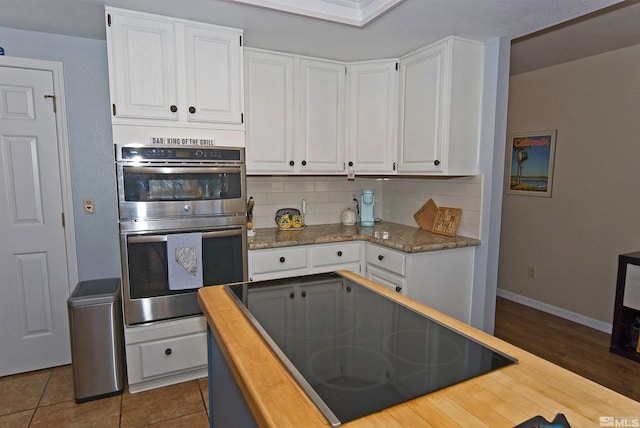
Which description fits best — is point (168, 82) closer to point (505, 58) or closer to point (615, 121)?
point (505, 58)

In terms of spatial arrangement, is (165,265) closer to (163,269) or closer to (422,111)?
(163,269)

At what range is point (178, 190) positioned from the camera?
2342 mm

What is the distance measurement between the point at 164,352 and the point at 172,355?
6cm

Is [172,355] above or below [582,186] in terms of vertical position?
below

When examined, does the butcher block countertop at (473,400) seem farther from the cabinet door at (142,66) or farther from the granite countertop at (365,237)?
the cabinet door at (142,66)

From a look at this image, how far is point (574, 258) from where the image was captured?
3.61 m

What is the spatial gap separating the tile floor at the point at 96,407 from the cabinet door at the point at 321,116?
71.4 inches

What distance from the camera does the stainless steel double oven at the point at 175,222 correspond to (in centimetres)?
223

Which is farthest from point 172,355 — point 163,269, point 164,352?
point 163,269

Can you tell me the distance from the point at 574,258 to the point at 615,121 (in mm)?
1296

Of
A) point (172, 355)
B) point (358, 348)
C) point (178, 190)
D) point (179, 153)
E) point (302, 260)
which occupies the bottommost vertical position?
point (172, 355)

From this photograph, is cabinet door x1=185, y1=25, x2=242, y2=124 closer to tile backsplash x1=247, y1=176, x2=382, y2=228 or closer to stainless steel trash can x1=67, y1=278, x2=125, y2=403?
tile backsplash x1=247, y1=176, x2=382, y2=228

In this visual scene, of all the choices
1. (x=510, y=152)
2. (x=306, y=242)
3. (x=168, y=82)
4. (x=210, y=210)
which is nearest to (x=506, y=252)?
(x=510, y=152)

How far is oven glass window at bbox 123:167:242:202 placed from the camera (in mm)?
2223
